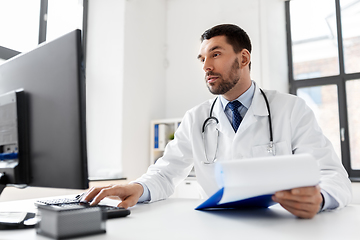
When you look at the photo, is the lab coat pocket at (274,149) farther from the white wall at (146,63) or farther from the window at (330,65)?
the window at (330,65)

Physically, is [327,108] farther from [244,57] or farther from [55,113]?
[55,113]

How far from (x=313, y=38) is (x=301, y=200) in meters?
3.32

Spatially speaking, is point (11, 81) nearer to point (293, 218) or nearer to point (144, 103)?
point (293, 218)

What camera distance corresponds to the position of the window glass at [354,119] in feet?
10.5

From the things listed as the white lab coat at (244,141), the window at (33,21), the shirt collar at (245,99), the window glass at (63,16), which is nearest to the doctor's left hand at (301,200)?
the white lab coat at (244,141)

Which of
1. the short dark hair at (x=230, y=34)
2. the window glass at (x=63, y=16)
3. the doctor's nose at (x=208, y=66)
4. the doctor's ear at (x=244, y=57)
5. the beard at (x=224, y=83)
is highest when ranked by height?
the window glass at (x=63, y=16)

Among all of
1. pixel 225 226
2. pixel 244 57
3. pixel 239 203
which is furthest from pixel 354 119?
pixel 225 226

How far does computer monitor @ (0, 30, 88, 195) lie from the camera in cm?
60

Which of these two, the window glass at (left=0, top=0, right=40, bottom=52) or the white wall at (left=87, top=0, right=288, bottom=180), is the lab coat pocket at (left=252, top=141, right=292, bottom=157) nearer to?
the white wall at (left=87, top=0, right=288, bottom=180)

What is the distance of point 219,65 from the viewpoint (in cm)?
148

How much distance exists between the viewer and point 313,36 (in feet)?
11.6

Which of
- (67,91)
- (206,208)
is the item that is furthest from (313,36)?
(67,91)

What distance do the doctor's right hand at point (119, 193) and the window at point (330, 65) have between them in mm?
2844

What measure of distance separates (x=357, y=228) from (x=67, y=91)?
25.5 inches
